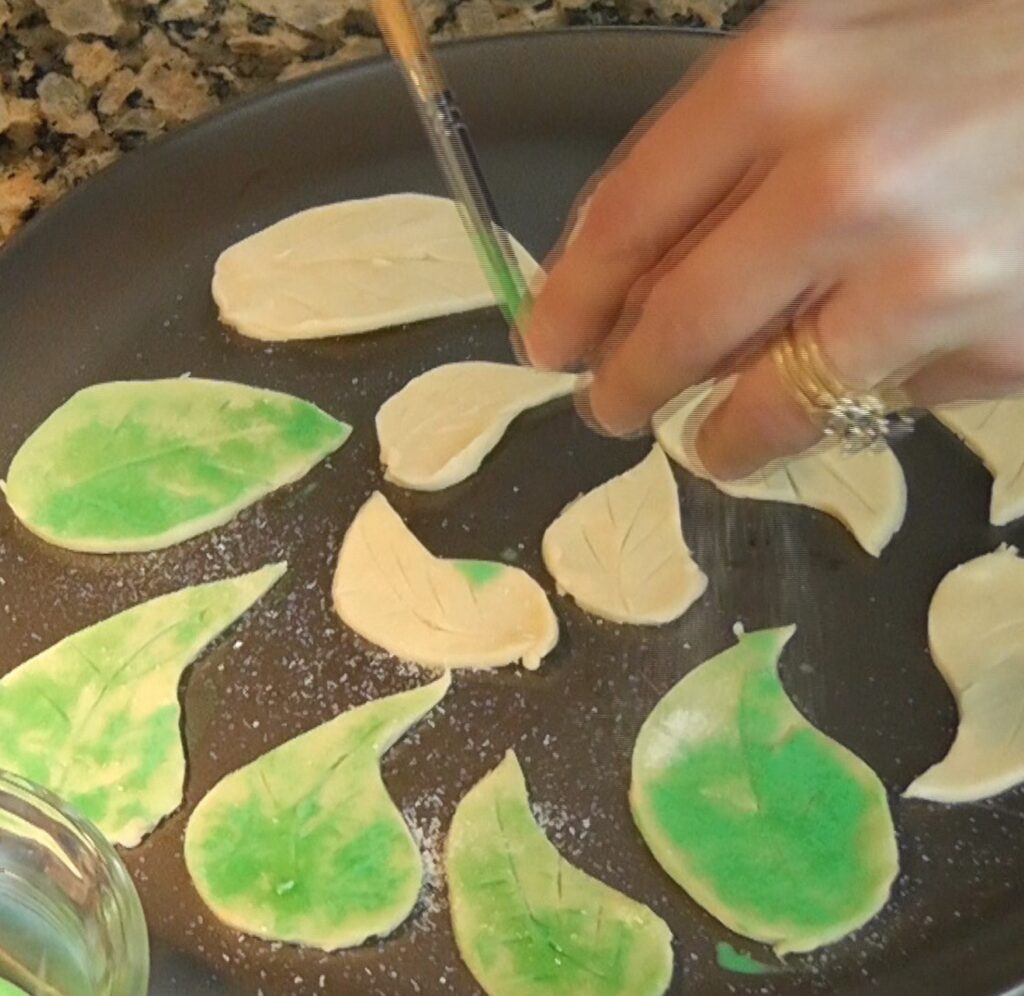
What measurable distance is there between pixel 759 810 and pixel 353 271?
42 cm

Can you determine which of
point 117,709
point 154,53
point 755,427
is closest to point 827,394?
point 755,427

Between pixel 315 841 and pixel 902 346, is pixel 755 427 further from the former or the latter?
pixel 315 841

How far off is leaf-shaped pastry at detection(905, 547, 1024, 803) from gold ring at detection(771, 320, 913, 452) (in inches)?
8.3

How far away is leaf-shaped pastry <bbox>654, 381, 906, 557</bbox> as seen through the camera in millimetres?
768

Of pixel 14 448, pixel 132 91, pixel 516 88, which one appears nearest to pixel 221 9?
pixel 132 91

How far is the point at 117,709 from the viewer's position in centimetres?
72

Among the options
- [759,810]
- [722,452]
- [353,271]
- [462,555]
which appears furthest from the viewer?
[353,271]

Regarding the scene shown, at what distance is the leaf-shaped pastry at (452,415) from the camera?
0.80 m

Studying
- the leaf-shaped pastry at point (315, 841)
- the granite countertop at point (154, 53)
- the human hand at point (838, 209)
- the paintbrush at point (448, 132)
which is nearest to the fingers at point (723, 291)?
the human hand at point (838, 209)

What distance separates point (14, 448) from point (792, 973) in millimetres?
510

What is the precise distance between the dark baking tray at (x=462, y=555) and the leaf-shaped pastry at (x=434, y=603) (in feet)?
0.04

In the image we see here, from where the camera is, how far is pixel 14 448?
81cm

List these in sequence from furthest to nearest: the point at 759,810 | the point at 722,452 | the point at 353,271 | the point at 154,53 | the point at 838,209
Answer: the point at 154,53 → the point at 353,271 → the point at 759,810 → the point at 722,452 → the point at 838,209

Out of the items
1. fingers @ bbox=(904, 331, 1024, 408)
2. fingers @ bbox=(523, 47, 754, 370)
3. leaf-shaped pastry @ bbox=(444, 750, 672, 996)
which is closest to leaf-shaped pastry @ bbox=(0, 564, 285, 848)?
leaf-shaped pastry @ bbox=(444, 750, 672, 996)
